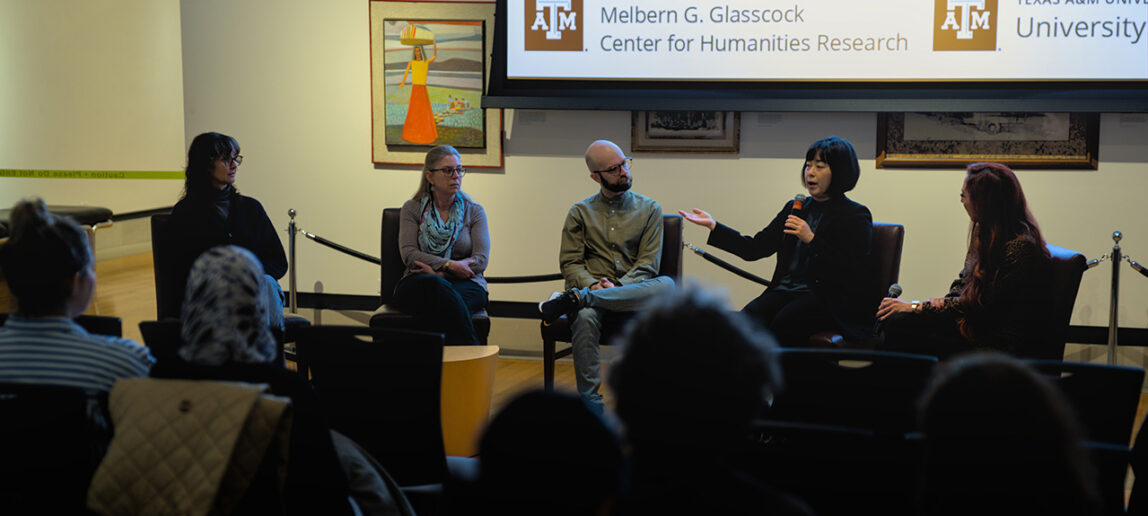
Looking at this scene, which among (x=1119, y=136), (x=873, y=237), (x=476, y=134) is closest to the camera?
(x=873, y=237)

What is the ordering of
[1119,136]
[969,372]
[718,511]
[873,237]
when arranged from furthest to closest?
[1119,136], [873,237], [969,372], [718,511]

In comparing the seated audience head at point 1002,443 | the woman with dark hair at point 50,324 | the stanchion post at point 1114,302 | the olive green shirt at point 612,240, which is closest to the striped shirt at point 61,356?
the woman with dark hair at point 50,324

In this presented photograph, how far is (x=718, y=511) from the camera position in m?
1.19

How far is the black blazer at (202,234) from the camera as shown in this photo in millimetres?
4633

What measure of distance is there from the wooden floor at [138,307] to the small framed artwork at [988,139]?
6.94ft

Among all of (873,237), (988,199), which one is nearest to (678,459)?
(988,199)

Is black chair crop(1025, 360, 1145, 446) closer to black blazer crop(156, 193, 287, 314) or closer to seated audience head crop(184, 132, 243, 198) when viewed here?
black blazer crop(156, 193, 287, 314)

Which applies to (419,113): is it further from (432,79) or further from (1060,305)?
(1060,305)

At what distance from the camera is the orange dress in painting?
5719mm

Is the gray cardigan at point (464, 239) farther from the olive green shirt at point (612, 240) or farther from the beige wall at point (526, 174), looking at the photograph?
the beige wall at point (526, 174)

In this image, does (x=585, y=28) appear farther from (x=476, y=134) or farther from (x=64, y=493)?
(x=64, y=493)

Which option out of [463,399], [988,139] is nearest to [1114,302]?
[988,139]

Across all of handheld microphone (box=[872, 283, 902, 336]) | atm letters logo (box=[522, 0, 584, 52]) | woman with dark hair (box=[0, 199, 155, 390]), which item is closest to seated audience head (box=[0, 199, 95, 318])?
woman with dark hair (box=[0, 199, 155, 390])

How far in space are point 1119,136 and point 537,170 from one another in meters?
3.17
